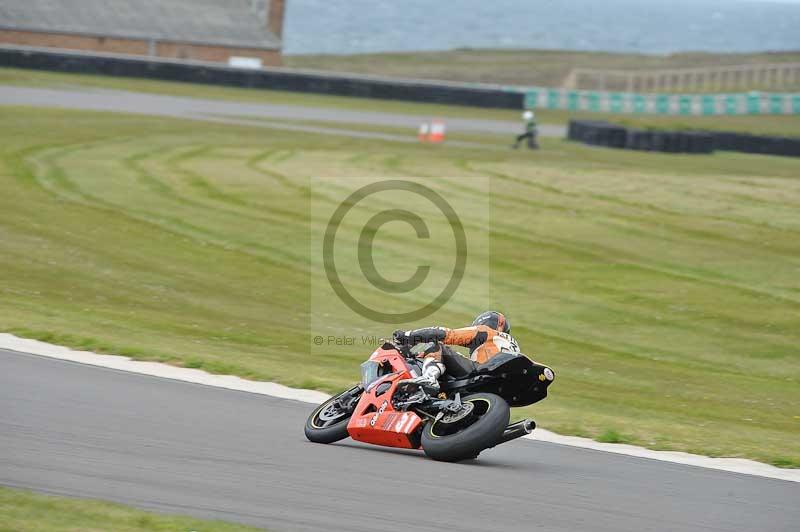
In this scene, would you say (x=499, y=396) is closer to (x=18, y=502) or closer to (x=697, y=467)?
(x=697, y=467)

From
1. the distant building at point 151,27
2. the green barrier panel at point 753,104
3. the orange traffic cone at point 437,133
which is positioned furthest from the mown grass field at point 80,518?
the distant building at point 151,27

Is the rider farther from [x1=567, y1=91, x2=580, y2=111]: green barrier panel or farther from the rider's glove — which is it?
[x1=567, y1=91, x2=580, y2=111]: green barrier panel

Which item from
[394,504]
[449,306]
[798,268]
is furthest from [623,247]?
[394,504]

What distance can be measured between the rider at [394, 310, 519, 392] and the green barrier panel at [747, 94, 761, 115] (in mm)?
52859

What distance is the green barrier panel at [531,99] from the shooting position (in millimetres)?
55728

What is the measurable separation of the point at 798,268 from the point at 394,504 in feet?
48.7

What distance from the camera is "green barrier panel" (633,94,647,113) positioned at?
192 ft

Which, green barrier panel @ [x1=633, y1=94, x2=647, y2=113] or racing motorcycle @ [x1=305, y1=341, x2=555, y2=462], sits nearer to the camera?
racing motorcycle @ [x1=305, y1=341, x2=555, y2=462]

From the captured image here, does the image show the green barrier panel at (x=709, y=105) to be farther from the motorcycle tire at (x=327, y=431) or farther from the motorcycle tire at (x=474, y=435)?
the motorcycle tire at (x=474, y=435)

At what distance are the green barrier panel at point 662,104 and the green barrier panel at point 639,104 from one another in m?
0.74

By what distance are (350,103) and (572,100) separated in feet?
45.9

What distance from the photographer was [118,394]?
9836 mm

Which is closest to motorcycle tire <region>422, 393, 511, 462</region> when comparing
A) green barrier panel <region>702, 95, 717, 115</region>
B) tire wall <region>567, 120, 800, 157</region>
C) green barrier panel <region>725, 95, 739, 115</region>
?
tire wall <region>567, 120, 800, 157</region>

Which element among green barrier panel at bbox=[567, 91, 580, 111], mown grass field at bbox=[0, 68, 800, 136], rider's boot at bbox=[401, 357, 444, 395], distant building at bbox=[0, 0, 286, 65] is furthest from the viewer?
distant building at bbox=[0, 0, 286, 65]
